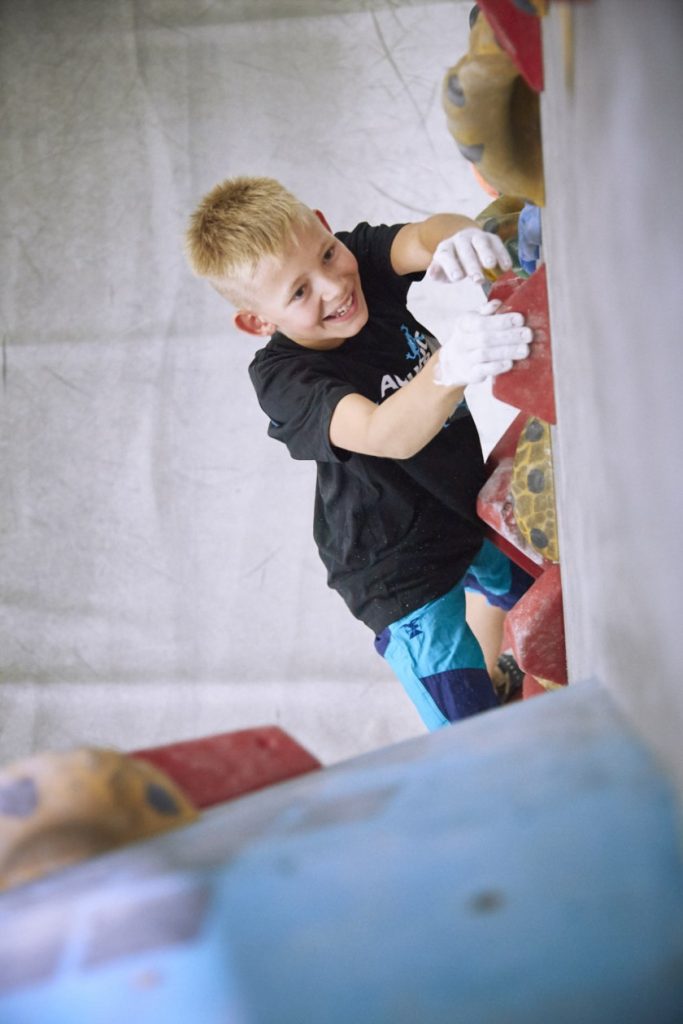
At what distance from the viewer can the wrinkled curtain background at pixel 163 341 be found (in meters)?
1.85

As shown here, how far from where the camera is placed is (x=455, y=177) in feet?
6.25

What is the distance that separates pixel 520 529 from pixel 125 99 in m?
1.38

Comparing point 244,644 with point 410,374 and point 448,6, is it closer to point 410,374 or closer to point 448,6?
point 410,374

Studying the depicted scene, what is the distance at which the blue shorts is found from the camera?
3.61 ft

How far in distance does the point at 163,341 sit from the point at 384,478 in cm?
98

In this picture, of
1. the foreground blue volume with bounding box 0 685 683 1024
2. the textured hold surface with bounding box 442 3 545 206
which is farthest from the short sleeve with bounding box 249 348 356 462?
the foreground blue volume with bounding box 0 685 683 1024

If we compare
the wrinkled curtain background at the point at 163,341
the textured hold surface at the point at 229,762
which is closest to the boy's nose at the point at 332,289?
the textured hold surface at the point at 229,762

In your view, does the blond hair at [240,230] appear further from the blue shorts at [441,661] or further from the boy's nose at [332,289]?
the blue shorts at [441,661]

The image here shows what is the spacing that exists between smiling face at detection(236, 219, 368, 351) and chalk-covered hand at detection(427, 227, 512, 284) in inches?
5.9

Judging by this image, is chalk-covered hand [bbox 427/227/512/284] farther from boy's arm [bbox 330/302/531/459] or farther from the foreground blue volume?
the foreground blue volume

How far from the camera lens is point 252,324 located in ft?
3.55

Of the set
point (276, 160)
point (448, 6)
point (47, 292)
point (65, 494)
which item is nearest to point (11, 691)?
point (65, 494)

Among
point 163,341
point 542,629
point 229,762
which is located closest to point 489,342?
point 542,629

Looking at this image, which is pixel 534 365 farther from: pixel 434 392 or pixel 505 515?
pixel 505 515
